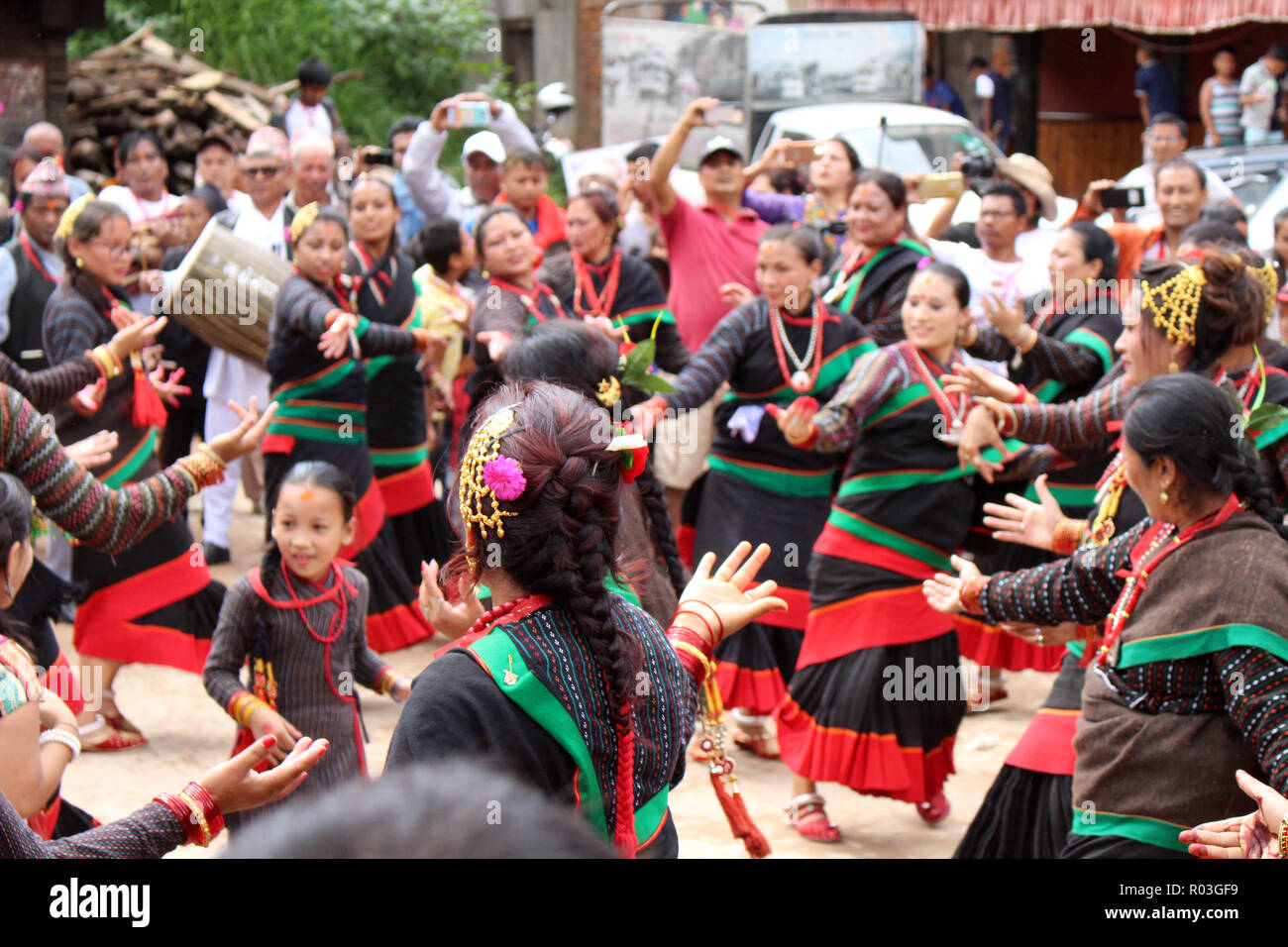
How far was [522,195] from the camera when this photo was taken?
6.80 metres

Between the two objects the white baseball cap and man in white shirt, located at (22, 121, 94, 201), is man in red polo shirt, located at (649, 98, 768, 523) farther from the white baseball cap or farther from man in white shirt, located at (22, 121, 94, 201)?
man in white shirt, located at (22, 121, 94, 201)

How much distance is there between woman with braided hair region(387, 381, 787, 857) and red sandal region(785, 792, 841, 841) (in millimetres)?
2516

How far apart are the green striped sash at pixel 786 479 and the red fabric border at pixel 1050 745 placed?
1.71 metres

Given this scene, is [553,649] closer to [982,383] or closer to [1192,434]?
[1192,434]

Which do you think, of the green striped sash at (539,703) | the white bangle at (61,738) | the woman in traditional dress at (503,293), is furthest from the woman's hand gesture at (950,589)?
the woman in traditional dress at (503,293)

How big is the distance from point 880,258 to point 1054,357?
87cm

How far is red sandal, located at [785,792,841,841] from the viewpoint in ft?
14.9

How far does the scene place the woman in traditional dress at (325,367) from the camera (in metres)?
5.51

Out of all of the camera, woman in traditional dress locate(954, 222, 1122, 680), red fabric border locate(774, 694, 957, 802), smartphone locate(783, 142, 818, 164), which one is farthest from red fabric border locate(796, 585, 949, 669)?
the camera

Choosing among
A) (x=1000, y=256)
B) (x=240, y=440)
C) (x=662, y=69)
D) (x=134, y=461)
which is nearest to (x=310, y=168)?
(x=134, y=461)

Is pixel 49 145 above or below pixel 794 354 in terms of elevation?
above

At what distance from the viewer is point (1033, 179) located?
775 centimetres
